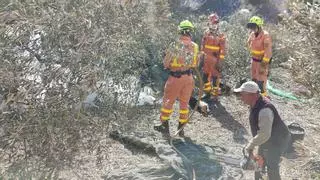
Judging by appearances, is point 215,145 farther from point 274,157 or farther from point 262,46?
point 262,46

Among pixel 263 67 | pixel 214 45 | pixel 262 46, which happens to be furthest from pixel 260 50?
pixel 214 45

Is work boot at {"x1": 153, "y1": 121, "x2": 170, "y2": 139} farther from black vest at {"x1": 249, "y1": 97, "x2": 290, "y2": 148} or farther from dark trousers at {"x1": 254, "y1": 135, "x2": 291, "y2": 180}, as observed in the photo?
black vest at {"x1": 249, "y1": 97, "x2": 290, "y2": 148}

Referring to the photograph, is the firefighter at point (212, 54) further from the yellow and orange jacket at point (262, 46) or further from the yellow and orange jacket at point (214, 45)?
the yellow and orange jacket at point (262, 46)

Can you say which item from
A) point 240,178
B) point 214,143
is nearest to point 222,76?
point 214,143

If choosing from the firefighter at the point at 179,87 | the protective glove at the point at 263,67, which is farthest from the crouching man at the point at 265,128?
the protective glove at the point at 263,67

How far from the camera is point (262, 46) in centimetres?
886

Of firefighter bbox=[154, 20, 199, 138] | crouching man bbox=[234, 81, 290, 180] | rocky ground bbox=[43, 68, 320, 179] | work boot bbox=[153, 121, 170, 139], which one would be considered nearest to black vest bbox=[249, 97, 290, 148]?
crouching man bbox=[234, 81, 290, 180]

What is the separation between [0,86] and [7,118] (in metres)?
0.27

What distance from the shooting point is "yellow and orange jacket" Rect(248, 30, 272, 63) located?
8.69 metres

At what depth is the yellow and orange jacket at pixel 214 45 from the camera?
9422 millimetres

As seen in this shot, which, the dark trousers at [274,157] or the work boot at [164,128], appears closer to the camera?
the dark trousers at [274,157]

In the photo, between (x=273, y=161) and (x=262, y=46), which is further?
(x=262, y=46)

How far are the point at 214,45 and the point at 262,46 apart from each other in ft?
3.16

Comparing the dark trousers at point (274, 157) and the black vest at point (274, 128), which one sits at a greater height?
the black vest at point (274, 128)
